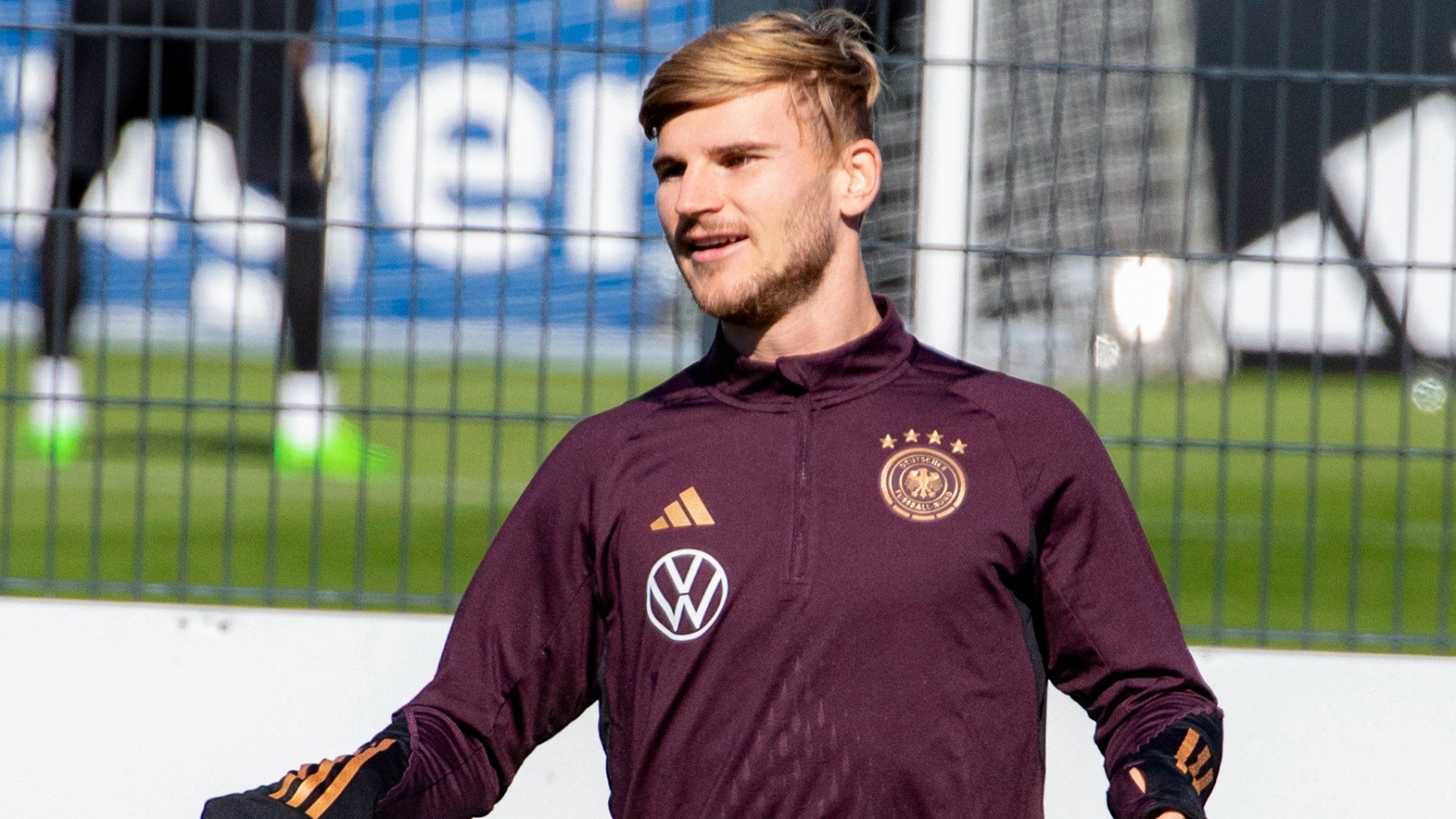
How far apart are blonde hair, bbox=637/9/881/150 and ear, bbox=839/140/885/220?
2 centimetres

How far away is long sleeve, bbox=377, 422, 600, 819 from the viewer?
7.59 ft

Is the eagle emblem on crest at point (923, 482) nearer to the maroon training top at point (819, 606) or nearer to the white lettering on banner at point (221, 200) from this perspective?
the maroon training top at point (819, 606)

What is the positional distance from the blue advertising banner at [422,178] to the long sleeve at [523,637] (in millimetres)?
1418

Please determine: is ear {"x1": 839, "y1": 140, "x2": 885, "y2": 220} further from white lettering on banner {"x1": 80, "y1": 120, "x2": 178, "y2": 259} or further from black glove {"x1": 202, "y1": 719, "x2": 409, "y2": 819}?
white lettering on banner {"x1": 80, "y1": 120, "x2": 178, "y2": 259}

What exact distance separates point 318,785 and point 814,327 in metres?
0.80

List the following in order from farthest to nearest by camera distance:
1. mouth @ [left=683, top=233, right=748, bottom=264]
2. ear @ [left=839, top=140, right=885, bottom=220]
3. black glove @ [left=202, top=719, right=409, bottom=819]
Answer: ear @ [left=839, top=140, right=885, bottom=220] < mouth @ [left=683, top=233, right=748, bottom=264] < black glove @ [left=202, top=719, right=409, bottom=819]

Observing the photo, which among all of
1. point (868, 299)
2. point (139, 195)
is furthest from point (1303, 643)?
point (139, 195)

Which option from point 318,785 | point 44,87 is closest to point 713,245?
point 318,785

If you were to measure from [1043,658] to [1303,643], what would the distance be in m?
2.08

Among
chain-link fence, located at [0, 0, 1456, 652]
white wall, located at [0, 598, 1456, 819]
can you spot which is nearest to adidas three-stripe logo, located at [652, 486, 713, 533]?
chain-link fence, located at [0, 0, 1456, 652]

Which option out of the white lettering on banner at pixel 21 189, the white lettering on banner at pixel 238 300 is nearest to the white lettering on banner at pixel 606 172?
the white lettering on banner at pixel 238 300

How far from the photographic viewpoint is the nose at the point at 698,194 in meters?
2.23

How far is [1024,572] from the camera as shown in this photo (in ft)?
7.31

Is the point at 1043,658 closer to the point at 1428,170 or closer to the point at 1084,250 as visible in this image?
the point at 1084,250
